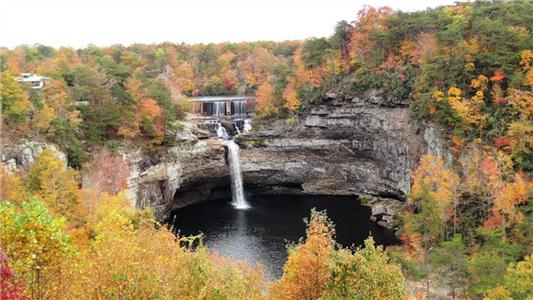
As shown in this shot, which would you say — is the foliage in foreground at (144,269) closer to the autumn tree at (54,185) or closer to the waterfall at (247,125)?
the autumn tree at (54,185)

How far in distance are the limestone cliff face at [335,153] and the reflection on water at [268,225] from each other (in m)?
2.20

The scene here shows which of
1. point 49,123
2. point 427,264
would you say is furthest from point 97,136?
point 427,264

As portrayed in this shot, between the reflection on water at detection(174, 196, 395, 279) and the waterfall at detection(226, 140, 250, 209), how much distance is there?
4.29 ft

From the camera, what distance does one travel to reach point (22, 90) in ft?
119

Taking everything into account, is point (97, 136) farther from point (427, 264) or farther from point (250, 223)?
point (427, 264)

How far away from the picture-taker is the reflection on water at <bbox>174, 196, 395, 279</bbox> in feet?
129

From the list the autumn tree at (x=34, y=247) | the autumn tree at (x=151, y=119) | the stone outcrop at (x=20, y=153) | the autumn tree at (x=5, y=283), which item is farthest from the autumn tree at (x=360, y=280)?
the autumn tree at (x=151, y=119)

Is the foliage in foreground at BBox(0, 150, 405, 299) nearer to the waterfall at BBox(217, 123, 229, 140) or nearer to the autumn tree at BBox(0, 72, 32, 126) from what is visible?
the autumn tree at BBox(0, 72, 32, 126)

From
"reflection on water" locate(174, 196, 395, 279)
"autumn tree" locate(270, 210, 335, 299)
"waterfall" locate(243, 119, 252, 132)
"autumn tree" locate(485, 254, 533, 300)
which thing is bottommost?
"reflection on water" locate(174, 196, 395, 279)

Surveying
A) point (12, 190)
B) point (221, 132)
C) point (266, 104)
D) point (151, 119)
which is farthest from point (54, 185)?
point (266, 104)

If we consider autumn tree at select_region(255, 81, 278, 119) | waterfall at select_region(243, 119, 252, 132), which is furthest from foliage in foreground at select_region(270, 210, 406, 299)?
waterfall at select_region(243, 119, 252, 132)

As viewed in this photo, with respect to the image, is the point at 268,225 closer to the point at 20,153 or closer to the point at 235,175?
the point at 235,175

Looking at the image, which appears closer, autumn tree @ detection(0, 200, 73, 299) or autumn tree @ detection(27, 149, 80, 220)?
autumn tree @ detection(0, 200, 73, 299)

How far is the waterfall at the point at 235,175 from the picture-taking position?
183 feet
